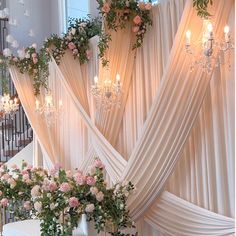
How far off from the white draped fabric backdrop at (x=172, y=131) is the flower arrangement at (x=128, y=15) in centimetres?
9

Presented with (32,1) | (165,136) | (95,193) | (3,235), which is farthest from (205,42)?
(32,1)

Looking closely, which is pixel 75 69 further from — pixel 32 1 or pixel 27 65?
pixel 32 1

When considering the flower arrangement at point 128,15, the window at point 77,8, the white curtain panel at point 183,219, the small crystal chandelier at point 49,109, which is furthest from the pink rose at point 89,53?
the white curtain panel at point 183,219

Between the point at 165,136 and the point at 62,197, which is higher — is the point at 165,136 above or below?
above

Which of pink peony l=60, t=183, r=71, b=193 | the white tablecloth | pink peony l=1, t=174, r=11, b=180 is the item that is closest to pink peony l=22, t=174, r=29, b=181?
pink peony l=1, t=174, r=11, b=180

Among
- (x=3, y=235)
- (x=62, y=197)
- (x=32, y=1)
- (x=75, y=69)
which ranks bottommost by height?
(x=3, y=235)

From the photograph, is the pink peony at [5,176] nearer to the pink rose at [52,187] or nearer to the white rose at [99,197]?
the pink rose at [52,187]

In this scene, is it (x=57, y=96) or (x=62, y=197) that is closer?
(x=62, y=197)

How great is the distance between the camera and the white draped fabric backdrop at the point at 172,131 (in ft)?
11.6

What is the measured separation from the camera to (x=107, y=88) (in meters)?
4.71

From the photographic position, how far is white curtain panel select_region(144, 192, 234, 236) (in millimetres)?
3418

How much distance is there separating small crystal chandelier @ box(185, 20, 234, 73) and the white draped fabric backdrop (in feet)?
0.27

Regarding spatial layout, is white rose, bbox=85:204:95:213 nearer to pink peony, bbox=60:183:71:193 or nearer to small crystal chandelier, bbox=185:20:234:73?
pink peony, bbox=60:183:71:193

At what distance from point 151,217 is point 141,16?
7.17 feet
